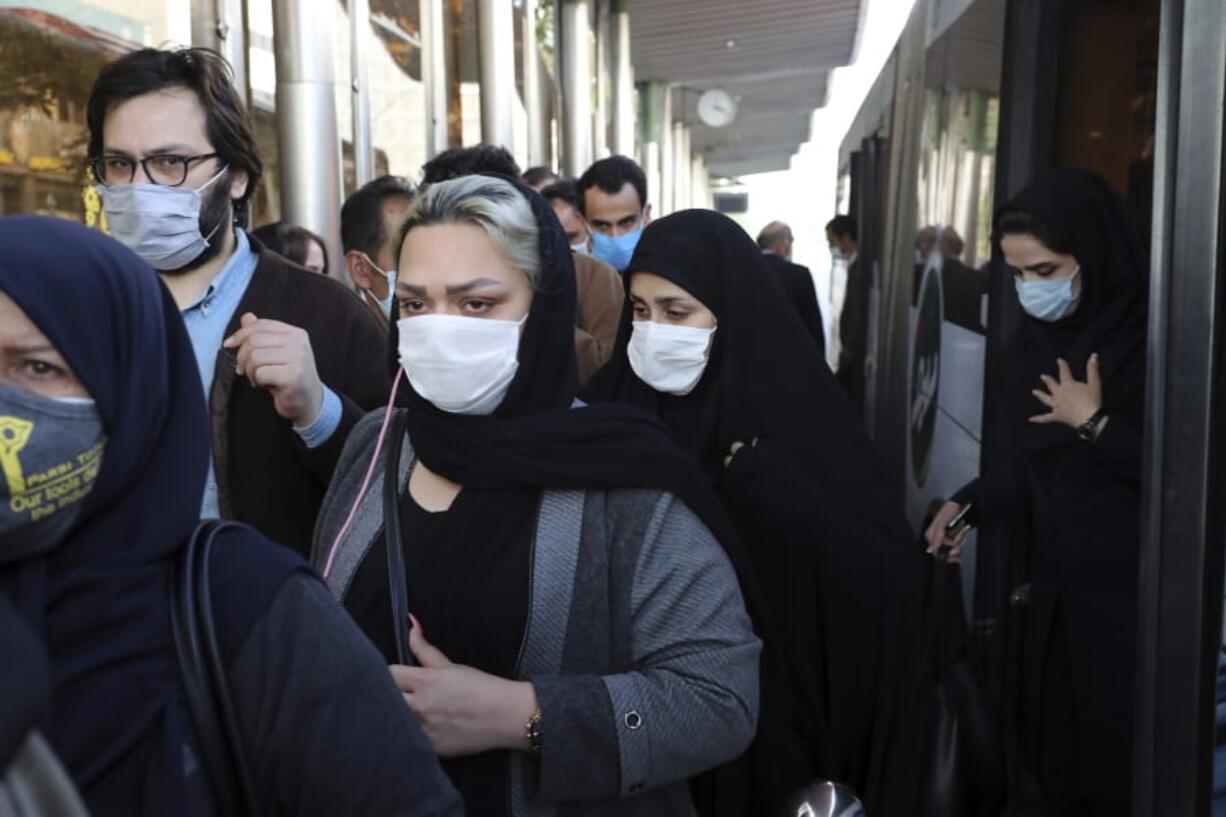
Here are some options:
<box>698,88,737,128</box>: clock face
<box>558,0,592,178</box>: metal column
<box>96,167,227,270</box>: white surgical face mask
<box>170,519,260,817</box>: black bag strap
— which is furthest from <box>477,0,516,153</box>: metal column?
<box>698,88,737,128</box>: clock face

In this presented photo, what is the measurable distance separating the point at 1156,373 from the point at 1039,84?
7.03 ft

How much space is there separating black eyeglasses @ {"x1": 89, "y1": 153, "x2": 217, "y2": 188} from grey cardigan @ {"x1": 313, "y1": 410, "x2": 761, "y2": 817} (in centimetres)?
106

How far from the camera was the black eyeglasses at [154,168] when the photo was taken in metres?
2.57

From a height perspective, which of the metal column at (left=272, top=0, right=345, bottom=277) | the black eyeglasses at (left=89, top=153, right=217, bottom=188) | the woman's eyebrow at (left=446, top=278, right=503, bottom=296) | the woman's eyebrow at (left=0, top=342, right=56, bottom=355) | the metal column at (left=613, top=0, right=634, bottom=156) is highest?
the metal column at (left=613, top=0, right=634, bottom=156)

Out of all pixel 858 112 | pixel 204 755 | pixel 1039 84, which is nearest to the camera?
pixel 204 755

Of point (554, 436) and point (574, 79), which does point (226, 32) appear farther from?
point (574, 79)

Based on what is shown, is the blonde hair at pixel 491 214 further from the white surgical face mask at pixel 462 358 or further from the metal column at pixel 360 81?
the metal column at pixel 360 81

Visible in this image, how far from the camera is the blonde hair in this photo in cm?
202

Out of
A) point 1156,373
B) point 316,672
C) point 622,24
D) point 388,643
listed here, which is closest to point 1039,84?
point 1156,373

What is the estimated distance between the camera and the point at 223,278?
258cm

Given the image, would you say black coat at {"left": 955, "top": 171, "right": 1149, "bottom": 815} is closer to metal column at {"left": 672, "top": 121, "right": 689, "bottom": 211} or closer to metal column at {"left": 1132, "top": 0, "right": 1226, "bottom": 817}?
metal column at {"left": 1132, "top": 0, "right": 1226, "bottom": 817}

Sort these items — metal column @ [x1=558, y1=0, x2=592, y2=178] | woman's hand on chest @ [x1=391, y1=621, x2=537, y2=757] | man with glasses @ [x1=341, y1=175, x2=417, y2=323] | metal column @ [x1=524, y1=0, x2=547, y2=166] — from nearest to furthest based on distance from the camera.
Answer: woman's hand on chest @ [x1=391, y1=621, x2=537, y2=757]
man with glasses @ [x1=341, y1=175, x2=417, y2=323]
metal column @ [x1=524, y1=0, x2=547, y2=166]
metal column @ [x1=558, y1=0, x2=592, y2=178]

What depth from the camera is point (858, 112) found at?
37.2 feet

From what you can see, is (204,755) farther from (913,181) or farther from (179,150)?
(913,181)
